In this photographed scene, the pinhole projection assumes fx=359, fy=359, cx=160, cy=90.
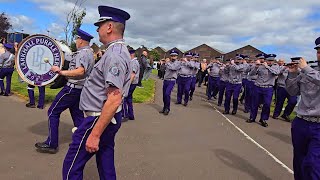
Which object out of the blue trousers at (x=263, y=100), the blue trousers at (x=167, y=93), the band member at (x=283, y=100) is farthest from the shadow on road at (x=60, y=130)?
the band member at (x=283, y=100)

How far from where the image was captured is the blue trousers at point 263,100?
436 inches

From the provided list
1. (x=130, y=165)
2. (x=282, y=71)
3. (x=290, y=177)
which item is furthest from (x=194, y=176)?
(x=282, y=71)

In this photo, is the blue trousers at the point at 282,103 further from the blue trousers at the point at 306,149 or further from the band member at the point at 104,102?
the band member at the point at 104,102

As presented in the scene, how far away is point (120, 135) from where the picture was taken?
805 cm

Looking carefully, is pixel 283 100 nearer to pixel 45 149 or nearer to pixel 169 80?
pixel 169 80

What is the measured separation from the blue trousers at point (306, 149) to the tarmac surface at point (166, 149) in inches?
49.8

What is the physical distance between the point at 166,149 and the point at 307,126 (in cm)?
325

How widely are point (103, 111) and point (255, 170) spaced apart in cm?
382

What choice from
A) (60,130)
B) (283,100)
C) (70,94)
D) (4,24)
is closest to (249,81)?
(283,100)

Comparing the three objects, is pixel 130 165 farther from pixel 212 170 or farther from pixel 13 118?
pixel 13 118

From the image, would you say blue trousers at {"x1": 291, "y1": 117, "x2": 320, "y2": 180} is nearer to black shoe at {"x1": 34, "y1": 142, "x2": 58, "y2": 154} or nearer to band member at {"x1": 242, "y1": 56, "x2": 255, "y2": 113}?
black shoe at {"x1": 34, "y1": 142, "x2": 58, "y2": 154}

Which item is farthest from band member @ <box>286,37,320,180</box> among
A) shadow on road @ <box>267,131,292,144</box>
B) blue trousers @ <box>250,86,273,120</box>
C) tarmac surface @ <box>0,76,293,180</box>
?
blue trousers @ <box>250,86,273,120</box>

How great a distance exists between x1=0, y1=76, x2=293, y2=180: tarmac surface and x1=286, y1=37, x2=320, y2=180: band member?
53.4 inches

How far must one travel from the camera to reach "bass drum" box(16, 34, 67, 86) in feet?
21.8
